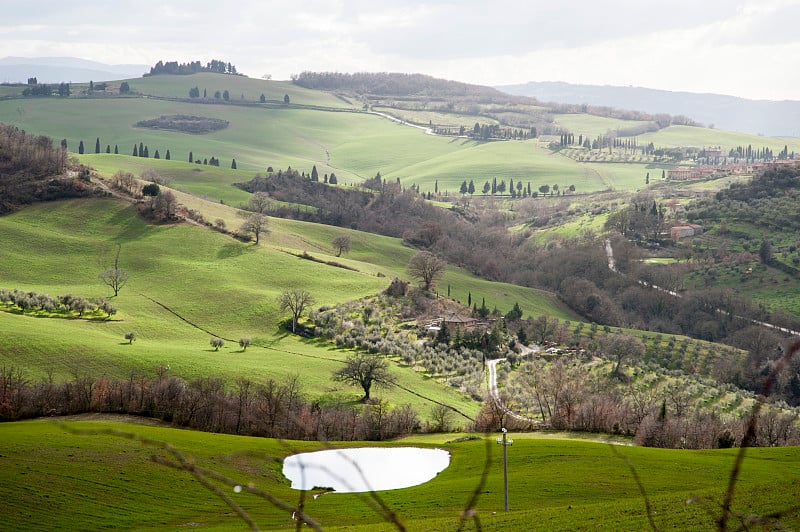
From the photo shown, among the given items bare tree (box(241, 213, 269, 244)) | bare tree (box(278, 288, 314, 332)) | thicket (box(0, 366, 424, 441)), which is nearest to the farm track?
bare tree (box(278, 288, 314, 332))

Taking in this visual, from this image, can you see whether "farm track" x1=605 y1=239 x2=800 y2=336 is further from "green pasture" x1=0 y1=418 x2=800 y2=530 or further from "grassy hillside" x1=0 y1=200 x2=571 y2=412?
"green pasture" x1=0 y1=418 x2=800 y2=530

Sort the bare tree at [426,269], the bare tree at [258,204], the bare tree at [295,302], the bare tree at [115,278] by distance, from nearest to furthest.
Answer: the bare tree at [295,302] < the bare tree at [115,278] < the bare tree at [426,269] < the bare tree at [258,204]

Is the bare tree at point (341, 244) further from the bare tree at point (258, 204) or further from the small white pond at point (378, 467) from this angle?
the small white pond at point (378, 467)

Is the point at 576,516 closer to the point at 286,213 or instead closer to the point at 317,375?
the point at 317,375

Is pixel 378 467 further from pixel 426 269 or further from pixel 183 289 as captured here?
pixel 426 269

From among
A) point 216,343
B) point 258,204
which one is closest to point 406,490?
point 216,343

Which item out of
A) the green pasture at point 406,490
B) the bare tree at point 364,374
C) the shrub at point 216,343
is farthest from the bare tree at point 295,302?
the green pasture at point 406,490
